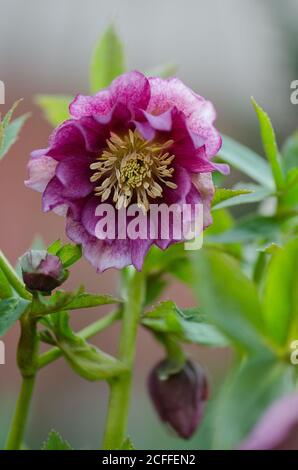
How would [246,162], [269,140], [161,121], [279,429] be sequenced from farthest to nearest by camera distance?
1. [246,162]
2. [269,140]
3. [161,121]
4. [279,429]

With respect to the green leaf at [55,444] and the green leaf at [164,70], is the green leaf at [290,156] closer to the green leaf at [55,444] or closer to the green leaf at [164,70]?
the green leaf at [164,70]

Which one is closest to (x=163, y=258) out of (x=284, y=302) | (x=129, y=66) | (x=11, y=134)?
(x=11, y=134)

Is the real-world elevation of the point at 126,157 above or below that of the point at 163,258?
above

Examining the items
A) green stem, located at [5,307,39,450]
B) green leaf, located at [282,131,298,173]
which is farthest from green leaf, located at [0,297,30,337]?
green leaf, located at [282,131,298,173]

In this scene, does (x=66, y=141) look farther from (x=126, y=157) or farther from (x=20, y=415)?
(x=20, y=415)

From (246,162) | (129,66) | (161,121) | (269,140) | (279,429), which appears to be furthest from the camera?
(129,66)

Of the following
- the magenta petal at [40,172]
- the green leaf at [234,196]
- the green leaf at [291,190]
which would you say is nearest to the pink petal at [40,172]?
the magenta petal at [40,172]
